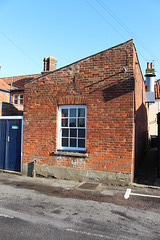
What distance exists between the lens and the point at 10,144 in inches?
385

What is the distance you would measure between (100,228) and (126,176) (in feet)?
11.7

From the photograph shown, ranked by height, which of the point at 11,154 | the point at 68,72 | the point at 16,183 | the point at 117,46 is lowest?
the point at 16,183

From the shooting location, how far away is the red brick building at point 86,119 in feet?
25.8

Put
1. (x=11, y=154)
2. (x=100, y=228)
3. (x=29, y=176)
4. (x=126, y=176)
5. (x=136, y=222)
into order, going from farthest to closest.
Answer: (x=11, y=154) < (x=29, y=176) < (x=126, y=176) < (x=136, y=222) < (x=100, y=228)

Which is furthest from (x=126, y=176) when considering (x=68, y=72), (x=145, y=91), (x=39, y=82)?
(x=145, y=91)

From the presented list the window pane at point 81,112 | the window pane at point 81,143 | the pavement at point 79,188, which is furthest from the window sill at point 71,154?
the window pane at point 81,112

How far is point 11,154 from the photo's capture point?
975 cm

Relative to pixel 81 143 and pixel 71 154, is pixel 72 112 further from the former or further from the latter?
pixel 71 154

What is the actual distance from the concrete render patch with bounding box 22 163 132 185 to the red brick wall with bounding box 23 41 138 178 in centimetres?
18

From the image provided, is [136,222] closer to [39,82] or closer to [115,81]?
[115,81]

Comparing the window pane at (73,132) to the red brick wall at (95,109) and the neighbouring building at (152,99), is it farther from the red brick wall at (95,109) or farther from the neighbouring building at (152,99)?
→ the neighbouring building at (152,99)

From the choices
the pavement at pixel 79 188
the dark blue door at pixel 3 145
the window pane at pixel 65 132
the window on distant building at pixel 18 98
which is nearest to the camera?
the pavement at pixel 79 188

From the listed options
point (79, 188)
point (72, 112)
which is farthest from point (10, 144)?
point (79, 188)

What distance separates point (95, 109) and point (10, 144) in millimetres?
4318
